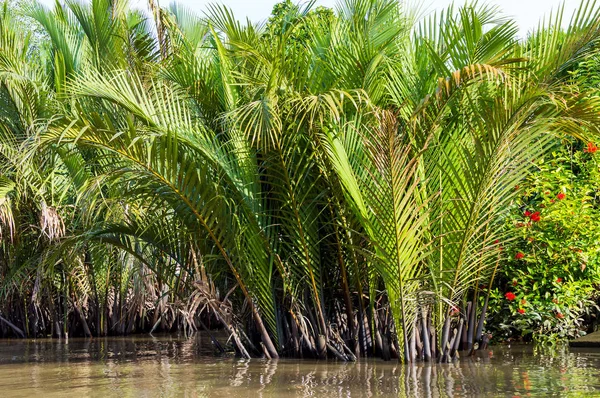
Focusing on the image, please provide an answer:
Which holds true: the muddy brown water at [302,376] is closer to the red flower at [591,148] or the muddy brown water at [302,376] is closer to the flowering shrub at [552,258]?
the flowering shrub at [552,258]

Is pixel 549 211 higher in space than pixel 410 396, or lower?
higher

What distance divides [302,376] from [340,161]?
1.74 metres

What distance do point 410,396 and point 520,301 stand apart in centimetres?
353

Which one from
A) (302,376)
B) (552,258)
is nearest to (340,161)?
(302,376)

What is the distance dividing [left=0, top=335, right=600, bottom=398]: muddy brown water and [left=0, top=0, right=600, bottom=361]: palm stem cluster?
1.42 ft

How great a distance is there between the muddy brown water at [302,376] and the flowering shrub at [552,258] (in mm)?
453

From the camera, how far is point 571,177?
8.91 meters

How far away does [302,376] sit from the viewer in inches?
253

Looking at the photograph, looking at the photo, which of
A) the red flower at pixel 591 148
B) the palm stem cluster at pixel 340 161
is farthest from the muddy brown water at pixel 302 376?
the red flower at pixel 591 148

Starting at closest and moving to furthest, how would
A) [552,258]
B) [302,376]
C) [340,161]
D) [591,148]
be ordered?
1. [302,376]
2. [340,161]
3. [591,148]
4. [552,258]

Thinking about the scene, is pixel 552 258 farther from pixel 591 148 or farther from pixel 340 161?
pixel 340 161

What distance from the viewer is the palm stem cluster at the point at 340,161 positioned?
21.5 ft

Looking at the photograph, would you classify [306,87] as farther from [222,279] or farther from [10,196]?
[10,196]

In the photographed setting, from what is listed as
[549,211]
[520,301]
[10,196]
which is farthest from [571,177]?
[10,196]
